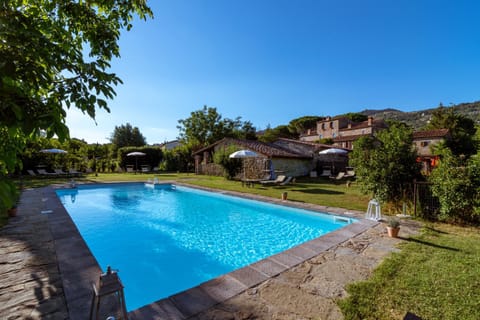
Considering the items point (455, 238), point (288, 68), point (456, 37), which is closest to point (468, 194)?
point (455, 238)

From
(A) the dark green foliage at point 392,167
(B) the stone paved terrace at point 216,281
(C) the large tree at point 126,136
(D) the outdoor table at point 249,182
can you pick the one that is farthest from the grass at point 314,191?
→ (C) the large tree at point 126,136

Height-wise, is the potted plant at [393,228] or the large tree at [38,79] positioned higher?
the large tree at [38,79]

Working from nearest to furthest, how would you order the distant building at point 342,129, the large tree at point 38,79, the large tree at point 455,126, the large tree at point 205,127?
1. the large tree at point 38,79
2. the large tree at point 455,126
3. the large tree at point 205,127
4. the distant building at point 342,129

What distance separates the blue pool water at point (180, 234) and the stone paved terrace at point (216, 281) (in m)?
1.17

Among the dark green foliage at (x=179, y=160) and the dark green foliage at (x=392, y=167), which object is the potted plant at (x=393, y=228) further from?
the dark green foliage at (x=179, y=160)

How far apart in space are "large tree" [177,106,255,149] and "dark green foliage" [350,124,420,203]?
3187cm

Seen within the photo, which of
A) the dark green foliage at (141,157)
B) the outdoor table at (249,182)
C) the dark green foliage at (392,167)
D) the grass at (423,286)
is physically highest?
the dark green foliage at (141,157)

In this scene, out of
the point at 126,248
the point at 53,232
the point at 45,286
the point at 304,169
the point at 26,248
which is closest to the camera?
the point at 45,286

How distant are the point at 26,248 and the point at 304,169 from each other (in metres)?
20.3

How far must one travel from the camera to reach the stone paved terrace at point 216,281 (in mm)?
2607

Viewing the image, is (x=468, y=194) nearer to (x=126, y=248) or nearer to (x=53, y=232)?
(x=126, y=248)

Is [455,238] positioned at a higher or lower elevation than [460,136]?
lower

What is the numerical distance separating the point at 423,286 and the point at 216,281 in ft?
10.0

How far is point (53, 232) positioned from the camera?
536 cm
